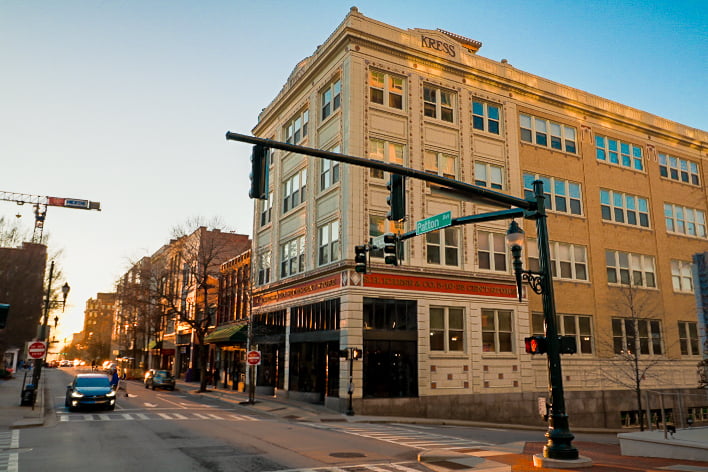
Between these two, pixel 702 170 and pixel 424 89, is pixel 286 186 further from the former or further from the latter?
pixel 702 170

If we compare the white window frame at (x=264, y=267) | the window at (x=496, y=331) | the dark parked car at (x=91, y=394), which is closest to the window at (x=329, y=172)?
the white window frame at (x=264, y=267)

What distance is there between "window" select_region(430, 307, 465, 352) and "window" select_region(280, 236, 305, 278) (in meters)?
8.51

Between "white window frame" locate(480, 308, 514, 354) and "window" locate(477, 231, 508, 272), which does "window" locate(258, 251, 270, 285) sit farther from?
"white window frame" locate(480, 308, 514, 354)

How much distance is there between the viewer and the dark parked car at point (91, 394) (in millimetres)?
24031

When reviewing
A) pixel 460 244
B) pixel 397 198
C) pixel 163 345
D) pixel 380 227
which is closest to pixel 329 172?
pixel 380 227

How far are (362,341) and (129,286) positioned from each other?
103 feet

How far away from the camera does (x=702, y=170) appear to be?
140ft

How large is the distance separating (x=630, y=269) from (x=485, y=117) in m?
14.1

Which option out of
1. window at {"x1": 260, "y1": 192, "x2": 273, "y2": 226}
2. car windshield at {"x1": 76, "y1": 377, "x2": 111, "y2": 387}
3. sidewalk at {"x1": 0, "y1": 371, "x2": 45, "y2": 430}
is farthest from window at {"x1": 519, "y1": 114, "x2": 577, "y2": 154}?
sidewalk at {"x1": 0, "y1": 371, "x2": 45, "y2": 430}

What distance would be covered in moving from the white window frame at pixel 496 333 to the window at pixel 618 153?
13.9 meters

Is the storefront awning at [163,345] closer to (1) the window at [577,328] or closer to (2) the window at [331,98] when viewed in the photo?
(2) the window at [331,98]

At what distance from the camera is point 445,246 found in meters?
30.0

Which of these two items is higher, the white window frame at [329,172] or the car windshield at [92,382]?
the white window frame at [329,172]

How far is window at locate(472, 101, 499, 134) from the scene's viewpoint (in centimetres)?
3300
